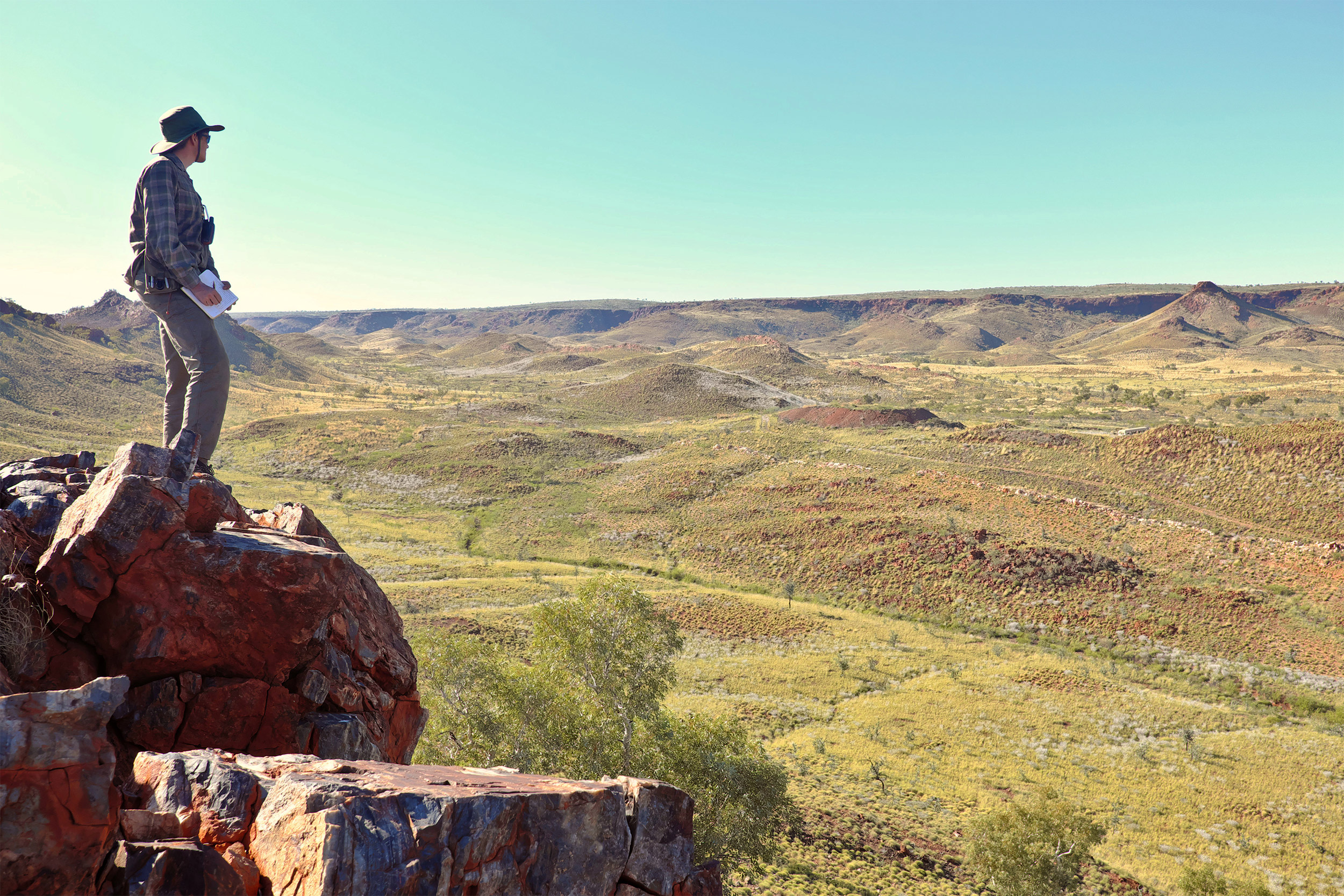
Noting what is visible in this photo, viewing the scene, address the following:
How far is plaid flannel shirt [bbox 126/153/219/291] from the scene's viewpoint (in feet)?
29.7

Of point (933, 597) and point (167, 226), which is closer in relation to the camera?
point (167, 226)

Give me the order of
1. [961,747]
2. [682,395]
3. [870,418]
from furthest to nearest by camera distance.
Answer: [682,395]
[870,418]
[961,747]

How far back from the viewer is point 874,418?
109125 mm

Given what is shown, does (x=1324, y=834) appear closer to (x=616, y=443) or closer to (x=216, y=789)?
(x=216, y=789)

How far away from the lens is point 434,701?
2183cm

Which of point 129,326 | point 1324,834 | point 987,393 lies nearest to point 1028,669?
point 1324,834

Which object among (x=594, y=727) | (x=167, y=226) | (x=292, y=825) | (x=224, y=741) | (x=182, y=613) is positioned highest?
(x=167, y=226)

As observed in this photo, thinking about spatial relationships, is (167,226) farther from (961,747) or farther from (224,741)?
(961,747)

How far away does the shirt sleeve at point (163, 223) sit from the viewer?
905cm

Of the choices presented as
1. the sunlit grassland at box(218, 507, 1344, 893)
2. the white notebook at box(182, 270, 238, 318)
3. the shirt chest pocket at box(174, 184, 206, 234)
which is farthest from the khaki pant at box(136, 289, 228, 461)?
the sunlit grassland at box(218, 507, 1344, 893)

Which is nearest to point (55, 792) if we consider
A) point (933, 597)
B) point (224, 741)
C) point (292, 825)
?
point (292, 825)

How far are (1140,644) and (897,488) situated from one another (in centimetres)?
2921

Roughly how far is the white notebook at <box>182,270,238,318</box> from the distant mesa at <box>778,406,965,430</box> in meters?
103

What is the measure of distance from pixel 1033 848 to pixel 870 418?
91.9 metres
